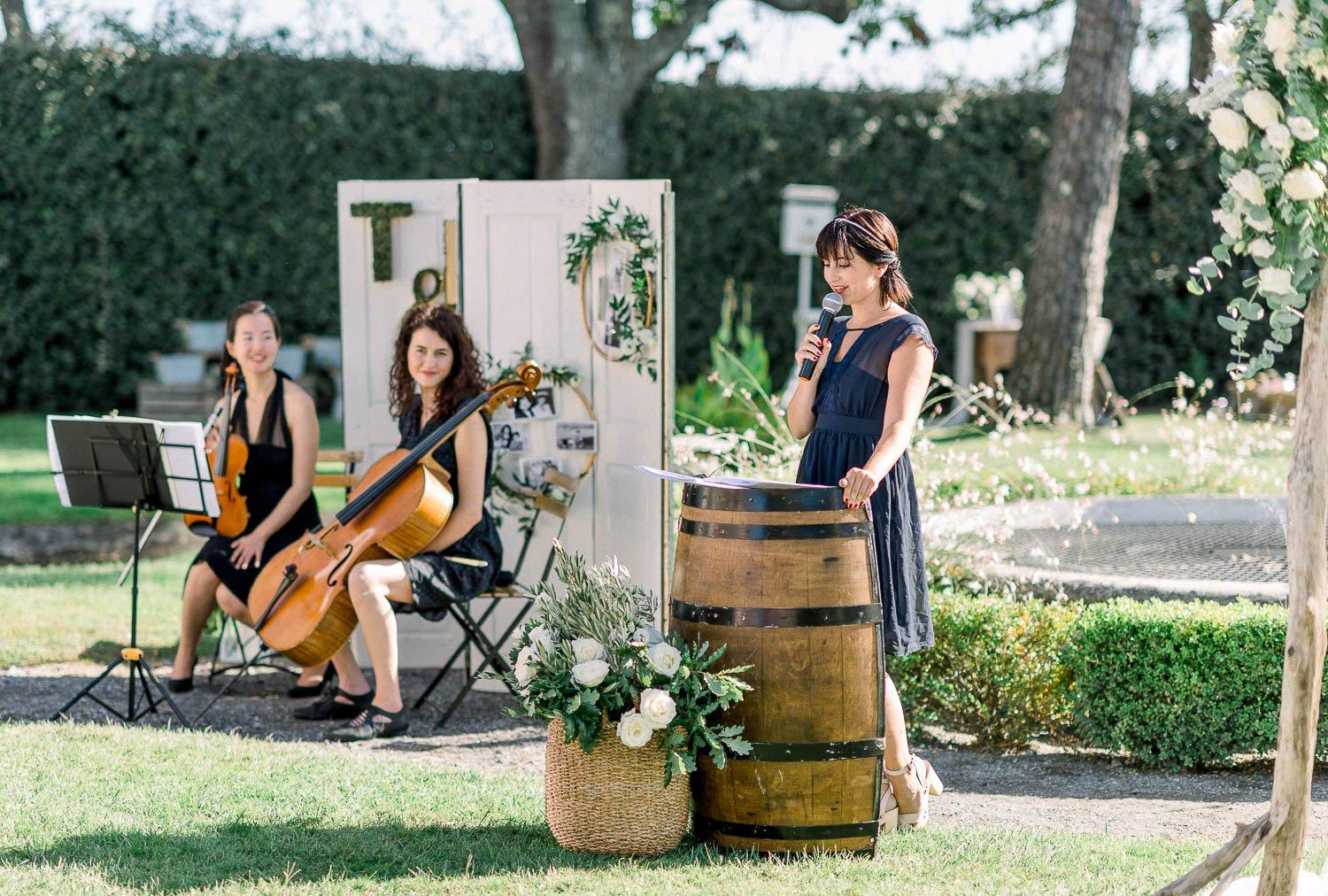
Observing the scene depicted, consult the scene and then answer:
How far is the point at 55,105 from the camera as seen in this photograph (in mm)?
12227

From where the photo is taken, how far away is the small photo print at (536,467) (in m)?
6.01

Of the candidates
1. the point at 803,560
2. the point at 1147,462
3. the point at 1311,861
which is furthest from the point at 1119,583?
the point at 1147,462

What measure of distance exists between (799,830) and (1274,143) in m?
1.95

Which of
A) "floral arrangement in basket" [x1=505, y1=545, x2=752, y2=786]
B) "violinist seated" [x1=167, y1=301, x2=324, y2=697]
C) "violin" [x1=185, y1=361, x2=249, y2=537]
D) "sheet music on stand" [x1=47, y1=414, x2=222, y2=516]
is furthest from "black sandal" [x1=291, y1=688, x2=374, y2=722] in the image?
"floral arrangement in basket" [x1=505, y1=545, x2=752, y2=786]

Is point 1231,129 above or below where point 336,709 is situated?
above

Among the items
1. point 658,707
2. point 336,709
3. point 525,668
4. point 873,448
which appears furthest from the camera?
point 336,709

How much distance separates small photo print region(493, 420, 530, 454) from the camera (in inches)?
237

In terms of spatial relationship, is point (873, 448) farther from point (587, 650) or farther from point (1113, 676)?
point (1113, 676)

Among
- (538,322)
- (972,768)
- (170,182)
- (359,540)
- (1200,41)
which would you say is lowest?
(972,768)

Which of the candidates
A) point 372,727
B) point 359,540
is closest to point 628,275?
point 359,540

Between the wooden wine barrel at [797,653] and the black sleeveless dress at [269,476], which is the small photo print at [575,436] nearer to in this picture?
the black sleeveless dress at [269,476]

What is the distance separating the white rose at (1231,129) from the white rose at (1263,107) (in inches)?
2.1

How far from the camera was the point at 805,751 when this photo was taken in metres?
3.69

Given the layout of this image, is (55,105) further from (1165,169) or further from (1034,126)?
(1165,169)
